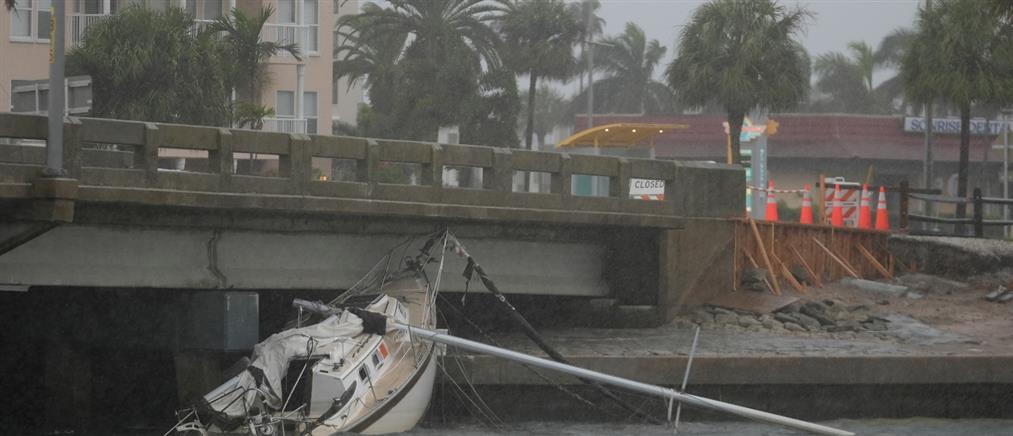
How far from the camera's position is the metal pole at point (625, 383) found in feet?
54.8

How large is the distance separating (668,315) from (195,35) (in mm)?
22098

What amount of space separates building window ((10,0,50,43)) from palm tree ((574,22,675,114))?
208ft

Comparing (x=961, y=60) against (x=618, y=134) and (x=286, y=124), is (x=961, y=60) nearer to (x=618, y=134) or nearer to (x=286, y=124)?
(x=618, y=134)

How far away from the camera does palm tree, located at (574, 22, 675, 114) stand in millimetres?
102125

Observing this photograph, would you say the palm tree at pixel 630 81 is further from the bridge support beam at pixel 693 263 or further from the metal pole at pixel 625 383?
the metal pole at pixel 625 383

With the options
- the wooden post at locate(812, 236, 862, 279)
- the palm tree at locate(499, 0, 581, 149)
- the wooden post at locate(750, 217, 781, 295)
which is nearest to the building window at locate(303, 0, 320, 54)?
the palm tree at locate(499, 0, 581, 149)

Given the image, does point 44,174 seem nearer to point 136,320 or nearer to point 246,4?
point 136,320

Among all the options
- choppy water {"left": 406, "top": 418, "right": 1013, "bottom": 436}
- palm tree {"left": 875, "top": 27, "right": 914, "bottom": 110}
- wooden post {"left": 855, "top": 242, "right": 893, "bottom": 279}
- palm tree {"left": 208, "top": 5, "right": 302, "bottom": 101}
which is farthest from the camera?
palm tree {"left": 875, "top": 27, "right": 914, "bottom": 110}

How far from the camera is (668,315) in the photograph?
870 inches

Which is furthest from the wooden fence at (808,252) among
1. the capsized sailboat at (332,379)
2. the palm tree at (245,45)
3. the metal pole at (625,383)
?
the palm tree at (245,45)

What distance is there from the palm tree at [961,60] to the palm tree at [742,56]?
3658 millimetres

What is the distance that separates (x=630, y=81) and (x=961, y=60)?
228ft

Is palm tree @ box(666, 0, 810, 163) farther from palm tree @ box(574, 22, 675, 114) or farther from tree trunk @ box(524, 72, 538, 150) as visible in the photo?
palm tree @ box(574, 22, 675, 114)

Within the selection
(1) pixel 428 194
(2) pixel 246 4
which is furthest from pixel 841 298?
(2) pixel 246 4
